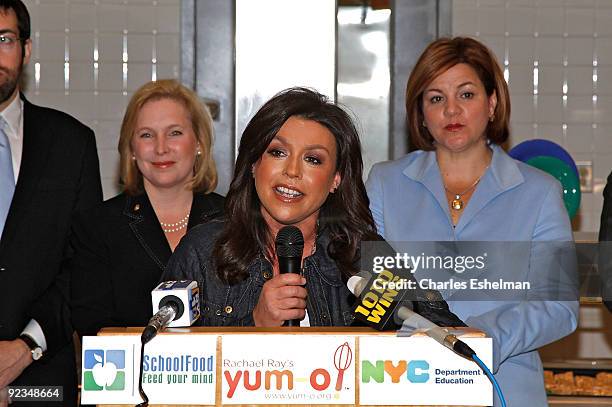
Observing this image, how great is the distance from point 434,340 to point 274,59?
9.22ft

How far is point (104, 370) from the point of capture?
1.53 m

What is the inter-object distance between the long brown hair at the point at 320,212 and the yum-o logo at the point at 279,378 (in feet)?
2.31

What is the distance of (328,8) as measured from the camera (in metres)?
4.13

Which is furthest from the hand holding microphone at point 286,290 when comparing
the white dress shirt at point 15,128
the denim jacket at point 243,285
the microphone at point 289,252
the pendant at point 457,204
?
the white dress shirt at point 15,128

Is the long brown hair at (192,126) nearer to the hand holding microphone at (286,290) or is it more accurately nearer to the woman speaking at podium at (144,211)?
the woman speaking at podium at (144,211)

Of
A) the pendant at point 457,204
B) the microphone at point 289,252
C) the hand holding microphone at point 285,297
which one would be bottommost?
the hand holding microphone at point 285,297

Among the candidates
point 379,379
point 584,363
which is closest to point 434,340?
point 379,379

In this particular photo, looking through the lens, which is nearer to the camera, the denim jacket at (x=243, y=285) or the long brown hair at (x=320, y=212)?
the denim jacket at (x=243, y=285)

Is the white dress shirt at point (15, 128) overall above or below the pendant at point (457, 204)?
above

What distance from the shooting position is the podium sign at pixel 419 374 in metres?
1.55

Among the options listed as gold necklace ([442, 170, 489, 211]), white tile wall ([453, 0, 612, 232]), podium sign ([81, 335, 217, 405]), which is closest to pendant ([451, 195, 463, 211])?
gold necklace ([442, 170, 489, 211])

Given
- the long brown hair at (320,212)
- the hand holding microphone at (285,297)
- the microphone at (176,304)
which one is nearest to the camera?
the microphone at (176,304)
